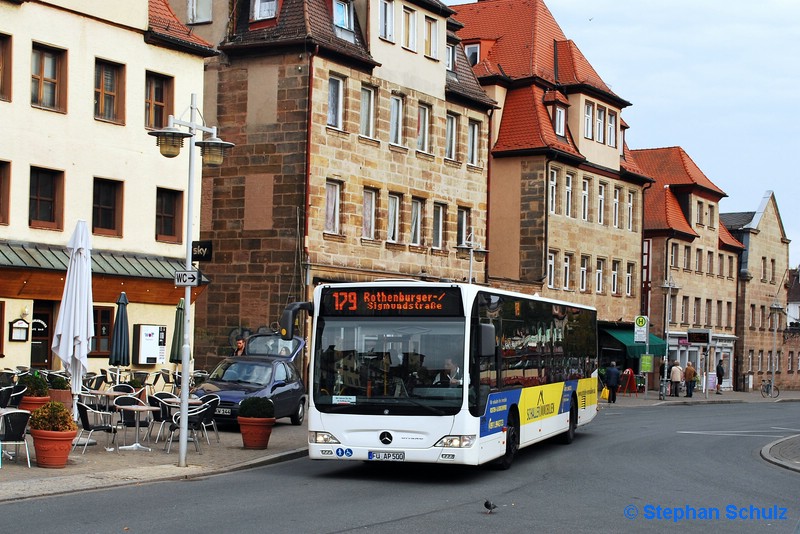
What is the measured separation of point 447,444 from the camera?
16.9m

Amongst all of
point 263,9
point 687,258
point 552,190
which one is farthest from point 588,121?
point 263,9

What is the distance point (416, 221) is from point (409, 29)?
266 inches

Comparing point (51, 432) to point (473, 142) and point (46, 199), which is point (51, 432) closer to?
point (46, 199)

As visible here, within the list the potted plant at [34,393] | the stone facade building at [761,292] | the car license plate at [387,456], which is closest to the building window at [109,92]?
the potted plant at [34,393]

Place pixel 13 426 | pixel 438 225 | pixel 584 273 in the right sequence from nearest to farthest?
pixel 13 426 → pixel 438 225 → pixel 584 273

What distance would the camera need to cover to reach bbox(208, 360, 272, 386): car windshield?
25.8 meters

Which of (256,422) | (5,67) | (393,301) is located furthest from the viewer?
(5,67)

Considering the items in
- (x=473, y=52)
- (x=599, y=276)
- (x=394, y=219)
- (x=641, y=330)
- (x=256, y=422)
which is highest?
(x=473, y=52)

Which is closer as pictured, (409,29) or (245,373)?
(245,373)

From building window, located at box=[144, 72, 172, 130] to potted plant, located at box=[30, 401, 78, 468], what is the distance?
15784 millimetres

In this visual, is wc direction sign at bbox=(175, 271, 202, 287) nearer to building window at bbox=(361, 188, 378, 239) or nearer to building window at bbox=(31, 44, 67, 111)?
building window at bbox=(31, 44, 67, 111)

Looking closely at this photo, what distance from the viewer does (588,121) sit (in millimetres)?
55656

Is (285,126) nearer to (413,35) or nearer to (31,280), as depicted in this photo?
(413,35)

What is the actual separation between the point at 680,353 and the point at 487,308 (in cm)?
5171
